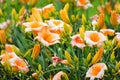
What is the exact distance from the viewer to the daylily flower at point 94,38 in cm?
212

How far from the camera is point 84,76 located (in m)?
2.26

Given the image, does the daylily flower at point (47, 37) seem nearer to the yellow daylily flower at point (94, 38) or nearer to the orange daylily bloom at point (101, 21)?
the yellow daylily flower at point (94, 38)

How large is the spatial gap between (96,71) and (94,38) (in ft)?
0.65

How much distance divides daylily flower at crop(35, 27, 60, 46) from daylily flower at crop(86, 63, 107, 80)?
26 cm

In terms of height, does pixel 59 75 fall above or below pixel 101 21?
below

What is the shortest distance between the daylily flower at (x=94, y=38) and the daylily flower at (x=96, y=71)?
0.12 m

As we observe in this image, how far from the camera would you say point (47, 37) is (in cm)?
223

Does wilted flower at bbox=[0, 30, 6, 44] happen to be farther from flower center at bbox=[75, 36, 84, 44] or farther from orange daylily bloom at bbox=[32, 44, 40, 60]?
flower center at bbox=[75, 36, 84, 44]

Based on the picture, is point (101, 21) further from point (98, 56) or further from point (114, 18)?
point (98, 56)

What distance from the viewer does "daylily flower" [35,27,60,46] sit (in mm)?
2189

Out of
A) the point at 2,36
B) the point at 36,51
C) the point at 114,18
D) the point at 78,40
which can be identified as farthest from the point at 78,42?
the point at 2,36

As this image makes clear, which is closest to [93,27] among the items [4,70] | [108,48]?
[108,48]

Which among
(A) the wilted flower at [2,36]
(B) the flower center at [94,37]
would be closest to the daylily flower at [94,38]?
(B) the flower center at [94,37]

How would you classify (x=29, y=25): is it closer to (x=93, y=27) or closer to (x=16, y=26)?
(x=93, y=27)
